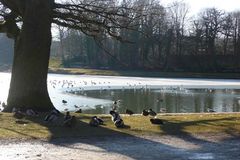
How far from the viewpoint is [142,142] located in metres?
11.9

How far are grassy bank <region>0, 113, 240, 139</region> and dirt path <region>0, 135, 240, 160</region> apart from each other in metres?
0.64

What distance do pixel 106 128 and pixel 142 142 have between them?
81.3 inches

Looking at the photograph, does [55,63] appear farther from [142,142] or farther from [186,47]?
[142,142]

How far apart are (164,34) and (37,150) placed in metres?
86.3

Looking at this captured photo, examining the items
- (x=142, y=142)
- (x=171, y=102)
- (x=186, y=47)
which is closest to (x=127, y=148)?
(x=142, y=142)

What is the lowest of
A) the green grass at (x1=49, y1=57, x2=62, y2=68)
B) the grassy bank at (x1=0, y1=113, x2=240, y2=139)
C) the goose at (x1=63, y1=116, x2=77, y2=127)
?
the grassy bank at (x1=0, y1=113, x2=240, y2=139)

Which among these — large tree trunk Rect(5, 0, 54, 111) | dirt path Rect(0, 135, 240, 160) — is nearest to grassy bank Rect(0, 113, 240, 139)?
dirt path Rect(0, 135, 240, 160)

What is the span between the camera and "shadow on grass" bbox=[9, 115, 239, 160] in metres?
10.4

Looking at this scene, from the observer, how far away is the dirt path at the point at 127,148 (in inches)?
394

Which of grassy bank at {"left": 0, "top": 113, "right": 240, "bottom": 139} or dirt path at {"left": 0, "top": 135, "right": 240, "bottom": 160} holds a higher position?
grassy bank at {"left": 0, "top": 113, "right": 240, "bottom": 139}

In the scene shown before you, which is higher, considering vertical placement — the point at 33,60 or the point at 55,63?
the point at 55,63

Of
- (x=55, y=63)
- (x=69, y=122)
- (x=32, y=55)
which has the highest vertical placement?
(x=55, y=63)

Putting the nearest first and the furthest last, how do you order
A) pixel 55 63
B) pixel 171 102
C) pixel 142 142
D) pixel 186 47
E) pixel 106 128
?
pixel 142 142 → pixel 106 128 → pixel 171 102 → pixel 186 47 → pixel 55 63

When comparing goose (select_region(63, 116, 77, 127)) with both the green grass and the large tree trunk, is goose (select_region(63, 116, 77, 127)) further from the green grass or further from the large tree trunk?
the green grass
